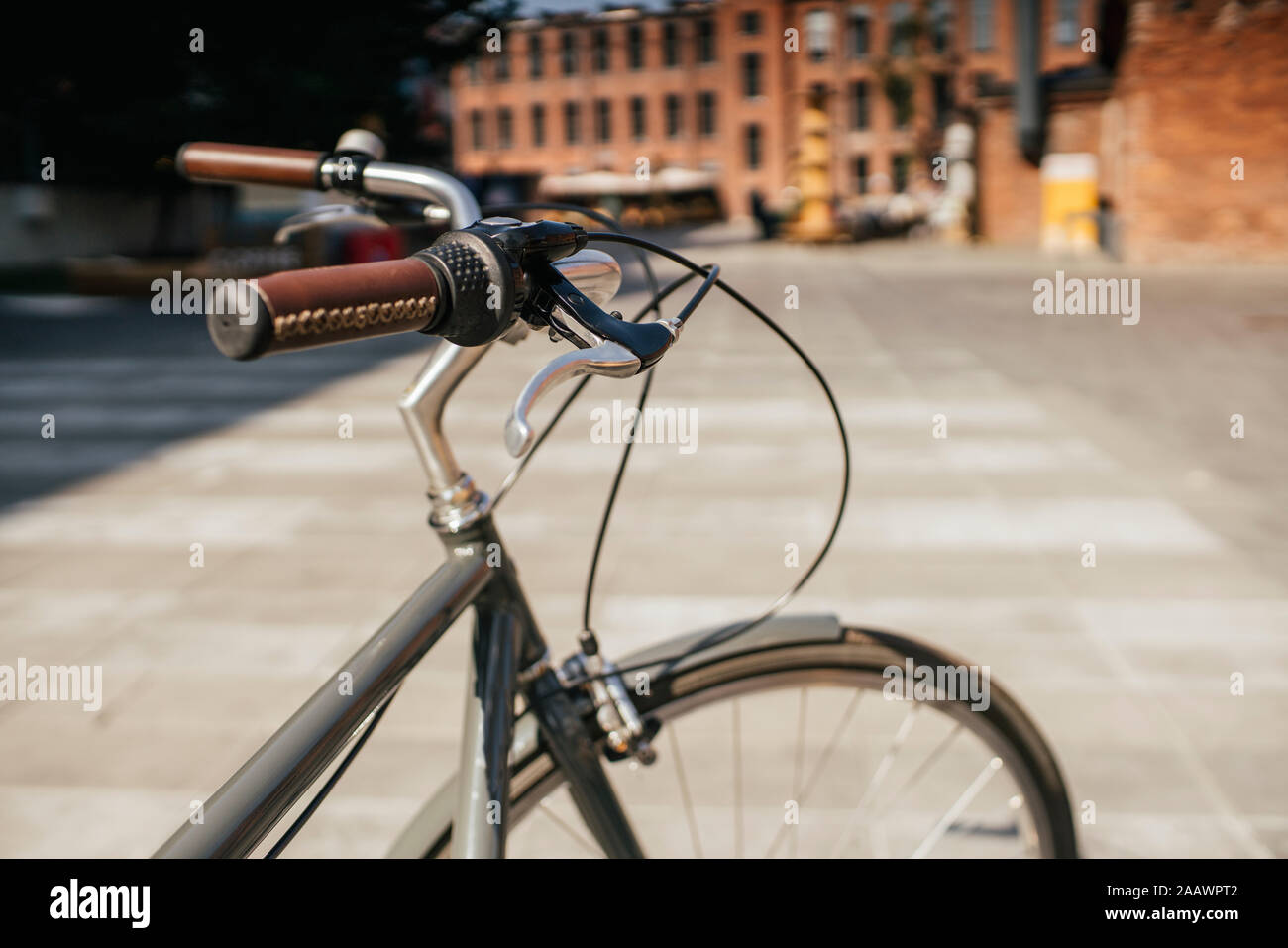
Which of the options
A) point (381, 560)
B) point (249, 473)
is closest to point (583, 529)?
point (381, 560)

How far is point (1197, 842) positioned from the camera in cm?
266

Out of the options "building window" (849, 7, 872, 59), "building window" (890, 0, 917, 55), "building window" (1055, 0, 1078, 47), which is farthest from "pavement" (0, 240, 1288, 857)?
"building window" (849, 7, 872, 59)

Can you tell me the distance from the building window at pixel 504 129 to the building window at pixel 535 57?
9.76 ft

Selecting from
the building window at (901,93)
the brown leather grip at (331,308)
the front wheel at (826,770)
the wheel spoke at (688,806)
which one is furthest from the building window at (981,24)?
the brown leather grip at (331,308)

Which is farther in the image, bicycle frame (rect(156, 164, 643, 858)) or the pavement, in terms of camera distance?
the pavement

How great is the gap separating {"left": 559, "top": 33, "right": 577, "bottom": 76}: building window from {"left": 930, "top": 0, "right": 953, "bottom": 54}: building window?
3477 centimetres

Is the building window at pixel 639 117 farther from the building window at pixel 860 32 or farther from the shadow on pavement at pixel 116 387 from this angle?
the shadow on pavement at pixel 116 387

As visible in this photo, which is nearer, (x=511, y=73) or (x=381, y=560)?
(x=381, y=560)

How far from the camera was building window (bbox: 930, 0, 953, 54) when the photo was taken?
35.2m

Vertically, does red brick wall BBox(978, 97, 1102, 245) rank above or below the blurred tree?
below

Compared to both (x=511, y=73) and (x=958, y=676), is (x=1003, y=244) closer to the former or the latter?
(x=958, y=676)

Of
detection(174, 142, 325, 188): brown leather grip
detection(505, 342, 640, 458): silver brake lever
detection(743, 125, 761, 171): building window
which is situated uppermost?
detection(743, 125, 761, 171): building window

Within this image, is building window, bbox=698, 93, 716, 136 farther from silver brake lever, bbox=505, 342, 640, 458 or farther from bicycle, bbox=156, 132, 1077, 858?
silver brake lever, bbox=505, 342, 640, 458
